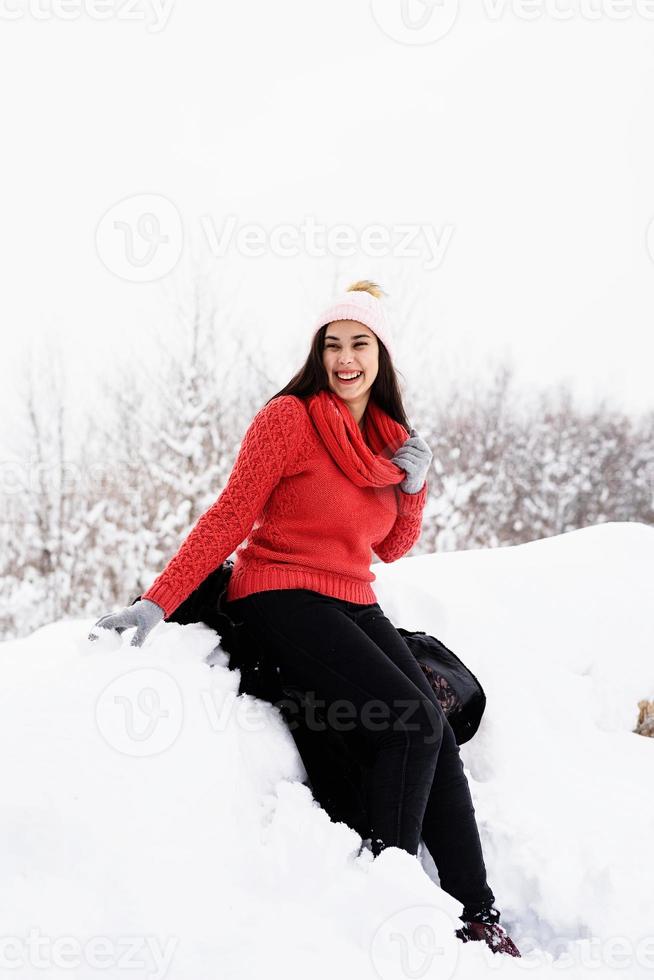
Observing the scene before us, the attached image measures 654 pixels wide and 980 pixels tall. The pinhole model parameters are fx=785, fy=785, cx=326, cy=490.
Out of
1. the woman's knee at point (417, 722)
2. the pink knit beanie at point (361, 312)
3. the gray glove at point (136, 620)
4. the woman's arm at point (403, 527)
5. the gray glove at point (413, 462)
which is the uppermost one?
the pink knit beanie at point (361, 312)

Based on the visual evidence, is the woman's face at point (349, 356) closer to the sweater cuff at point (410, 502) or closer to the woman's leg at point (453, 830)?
the sweater cuff at point (410, 502)

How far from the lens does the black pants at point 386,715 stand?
185 centimetres

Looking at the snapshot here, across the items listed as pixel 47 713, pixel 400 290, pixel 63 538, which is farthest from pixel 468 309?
pixel 47 713

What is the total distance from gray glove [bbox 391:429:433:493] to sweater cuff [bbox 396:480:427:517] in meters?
0.02

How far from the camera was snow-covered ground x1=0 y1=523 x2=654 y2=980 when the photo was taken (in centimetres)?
140

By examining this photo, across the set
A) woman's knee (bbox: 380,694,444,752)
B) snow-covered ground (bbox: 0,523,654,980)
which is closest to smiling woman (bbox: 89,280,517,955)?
woman's knee (bbox: 380,694,444,752)

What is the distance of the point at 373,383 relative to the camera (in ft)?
8.41

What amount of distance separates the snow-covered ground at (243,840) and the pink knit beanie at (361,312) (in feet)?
3.03

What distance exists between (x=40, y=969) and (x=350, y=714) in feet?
2.96

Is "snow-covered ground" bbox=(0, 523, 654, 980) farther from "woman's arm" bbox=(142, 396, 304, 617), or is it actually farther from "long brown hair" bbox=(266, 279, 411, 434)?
"long brown hair" bbox=(266, 279, 411, 434)

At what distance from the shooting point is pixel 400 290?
27.3 feet

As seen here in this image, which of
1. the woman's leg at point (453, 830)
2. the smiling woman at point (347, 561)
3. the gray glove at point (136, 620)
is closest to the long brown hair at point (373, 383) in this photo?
the smiling woman at point (347, 561)

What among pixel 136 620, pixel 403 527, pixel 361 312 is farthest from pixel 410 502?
pixel 136 620

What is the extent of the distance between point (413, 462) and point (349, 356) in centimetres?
38
